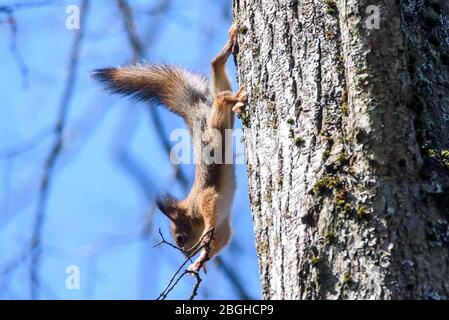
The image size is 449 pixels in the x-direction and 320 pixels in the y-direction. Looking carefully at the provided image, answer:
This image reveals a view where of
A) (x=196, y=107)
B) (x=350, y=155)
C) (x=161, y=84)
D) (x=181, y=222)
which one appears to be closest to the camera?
(x=350, y=155)

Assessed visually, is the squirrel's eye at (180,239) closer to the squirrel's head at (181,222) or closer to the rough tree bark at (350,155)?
the squirrel's head at (181,222)

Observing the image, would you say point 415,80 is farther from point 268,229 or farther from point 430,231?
point 268,229

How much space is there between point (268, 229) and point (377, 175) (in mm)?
371

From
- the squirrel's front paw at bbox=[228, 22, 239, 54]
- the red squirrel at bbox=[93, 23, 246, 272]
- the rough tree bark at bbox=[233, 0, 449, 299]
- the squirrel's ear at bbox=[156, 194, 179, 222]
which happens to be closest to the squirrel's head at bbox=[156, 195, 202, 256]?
the squirrel's ear at bbox=[156, 194, 179, 222]

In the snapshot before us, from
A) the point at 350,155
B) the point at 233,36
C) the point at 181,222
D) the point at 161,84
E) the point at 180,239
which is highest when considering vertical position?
the point at 161,84

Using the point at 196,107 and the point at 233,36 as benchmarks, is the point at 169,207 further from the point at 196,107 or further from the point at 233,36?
the point at 233,36

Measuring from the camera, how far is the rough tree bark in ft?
5.79

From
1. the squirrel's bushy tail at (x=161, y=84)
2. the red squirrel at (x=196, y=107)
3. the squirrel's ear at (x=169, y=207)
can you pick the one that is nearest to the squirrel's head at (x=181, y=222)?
the squirrel's ear at (x=169, y=207)

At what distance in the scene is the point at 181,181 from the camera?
4227mm

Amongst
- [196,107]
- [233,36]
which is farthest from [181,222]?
[233,36]

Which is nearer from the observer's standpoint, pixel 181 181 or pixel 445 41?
pixel 445 41

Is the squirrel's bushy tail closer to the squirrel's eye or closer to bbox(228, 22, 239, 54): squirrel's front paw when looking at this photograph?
the squirrel's eye

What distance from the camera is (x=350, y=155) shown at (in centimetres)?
189
